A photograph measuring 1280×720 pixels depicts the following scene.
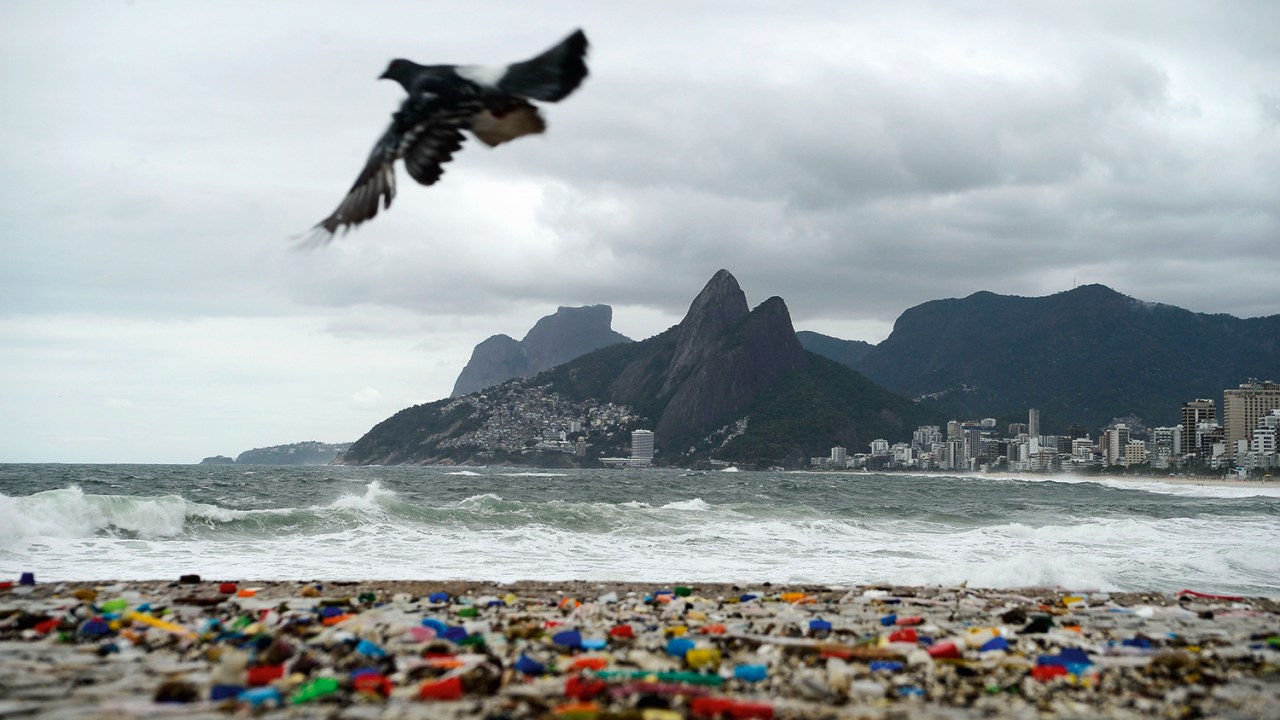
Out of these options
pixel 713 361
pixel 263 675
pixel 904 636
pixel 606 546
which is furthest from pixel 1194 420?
pixel 263 675

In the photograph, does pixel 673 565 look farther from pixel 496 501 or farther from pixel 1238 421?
pixel 1238 421

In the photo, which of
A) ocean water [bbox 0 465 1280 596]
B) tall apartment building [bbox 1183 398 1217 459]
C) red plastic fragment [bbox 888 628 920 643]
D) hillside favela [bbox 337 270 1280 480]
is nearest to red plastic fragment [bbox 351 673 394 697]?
red plastic fragment [bbox 888 628 920 643]

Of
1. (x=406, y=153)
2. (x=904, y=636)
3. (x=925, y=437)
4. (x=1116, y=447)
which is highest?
(x=406, y=153)

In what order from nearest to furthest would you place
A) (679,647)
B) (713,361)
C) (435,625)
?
(679,647) → (435,625) → (713,361)

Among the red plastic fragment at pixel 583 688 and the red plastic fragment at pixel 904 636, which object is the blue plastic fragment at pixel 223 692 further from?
the red plastic fragment at pixel 904 636

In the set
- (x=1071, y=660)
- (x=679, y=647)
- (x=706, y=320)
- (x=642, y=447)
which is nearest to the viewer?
(x=1071, y=660)

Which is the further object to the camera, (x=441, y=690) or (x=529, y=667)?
(x=529, y=667)

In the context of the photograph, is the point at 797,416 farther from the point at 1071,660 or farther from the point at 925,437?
the point at 1071,660

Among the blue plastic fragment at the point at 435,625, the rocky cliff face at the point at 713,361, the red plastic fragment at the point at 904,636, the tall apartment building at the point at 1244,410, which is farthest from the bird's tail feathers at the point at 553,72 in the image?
the rocky cliff face at the point at 713,361
